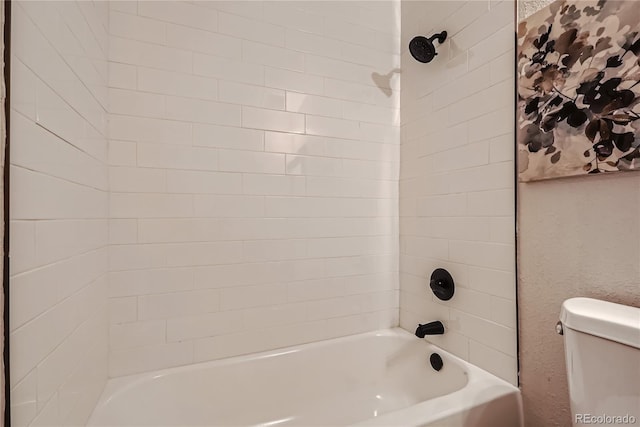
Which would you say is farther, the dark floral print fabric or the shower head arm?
the shower head arm

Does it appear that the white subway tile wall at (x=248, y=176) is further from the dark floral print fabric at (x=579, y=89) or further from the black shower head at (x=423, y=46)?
the dark floral print fabric at (x=579, y=89)

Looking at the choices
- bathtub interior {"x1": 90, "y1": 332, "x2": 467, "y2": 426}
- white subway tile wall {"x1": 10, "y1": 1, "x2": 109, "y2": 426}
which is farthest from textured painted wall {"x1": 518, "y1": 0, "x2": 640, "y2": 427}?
white subway tile wall {"x1": 10, "y1": 1, "x2": 109, "y2": 426}

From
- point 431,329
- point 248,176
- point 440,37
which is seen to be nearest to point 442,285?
point 431,329

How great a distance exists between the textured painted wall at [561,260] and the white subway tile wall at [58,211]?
4.61ft

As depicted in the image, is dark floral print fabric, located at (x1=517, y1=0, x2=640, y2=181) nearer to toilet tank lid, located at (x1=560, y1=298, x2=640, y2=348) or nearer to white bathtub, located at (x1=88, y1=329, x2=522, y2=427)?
toilet tank lid, located at (x1=560, y1=298, x2=640, y2=348)

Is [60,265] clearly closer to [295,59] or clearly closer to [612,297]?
[295,59]

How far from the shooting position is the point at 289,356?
152 cm

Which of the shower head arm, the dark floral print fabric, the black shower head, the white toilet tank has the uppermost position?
the shower head arm

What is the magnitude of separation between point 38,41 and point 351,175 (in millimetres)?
1276

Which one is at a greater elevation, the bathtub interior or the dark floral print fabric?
the dark floral print fabric

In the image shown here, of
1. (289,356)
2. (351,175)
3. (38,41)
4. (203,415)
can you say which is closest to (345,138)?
(351,175)

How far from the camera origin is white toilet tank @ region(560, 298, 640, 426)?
0.74 meters

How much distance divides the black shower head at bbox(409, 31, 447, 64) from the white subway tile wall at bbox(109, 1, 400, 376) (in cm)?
30

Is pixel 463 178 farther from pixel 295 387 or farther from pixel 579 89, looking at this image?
pixel 295 387
